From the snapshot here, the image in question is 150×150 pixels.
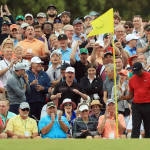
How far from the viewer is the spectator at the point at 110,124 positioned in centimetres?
1602

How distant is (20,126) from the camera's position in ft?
52.3

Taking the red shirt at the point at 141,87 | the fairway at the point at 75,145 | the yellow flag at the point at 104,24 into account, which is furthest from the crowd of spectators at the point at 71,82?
the fairway at the point at 75,145

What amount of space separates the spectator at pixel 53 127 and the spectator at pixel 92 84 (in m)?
1.81

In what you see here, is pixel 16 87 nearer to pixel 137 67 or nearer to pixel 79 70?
pixel 79 70

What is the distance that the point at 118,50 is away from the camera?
19.2 meters

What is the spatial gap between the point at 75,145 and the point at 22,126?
4.38 m

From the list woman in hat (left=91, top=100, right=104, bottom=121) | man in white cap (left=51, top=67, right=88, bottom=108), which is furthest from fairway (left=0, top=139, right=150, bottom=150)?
man in white cap (left=51, top=67, right=88, bottom=108)

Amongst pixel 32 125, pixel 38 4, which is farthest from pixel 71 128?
pixel 38 4

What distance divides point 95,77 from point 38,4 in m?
15.0

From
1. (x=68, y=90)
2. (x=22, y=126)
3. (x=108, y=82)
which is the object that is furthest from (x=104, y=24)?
(x=22, y=126)

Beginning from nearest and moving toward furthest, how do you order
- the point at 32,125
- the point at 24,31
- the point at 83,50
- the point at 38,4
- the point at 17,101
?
the point at 32,125 → the point at 17,101 → the point at 83,50 → the point at 24,31 → the point at 38,4

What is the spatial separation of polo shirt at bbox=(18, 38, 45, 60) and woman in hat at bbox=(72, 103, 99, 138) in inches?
130

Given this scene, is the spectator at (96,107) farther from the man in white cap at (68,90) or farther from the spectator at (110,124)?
the spectator at (110,124)

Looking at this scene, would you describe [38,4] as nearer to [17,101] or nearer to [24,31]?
[24,31]
